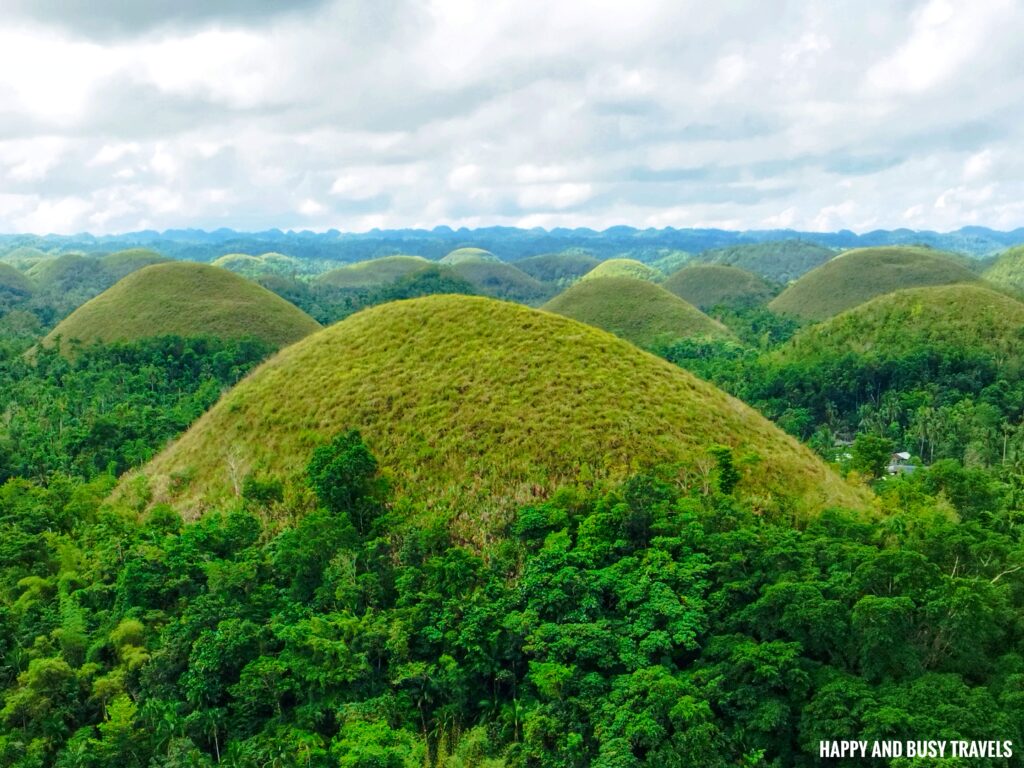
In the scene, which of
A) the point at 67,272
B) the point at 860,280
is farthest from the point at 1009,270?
the point at 67,272

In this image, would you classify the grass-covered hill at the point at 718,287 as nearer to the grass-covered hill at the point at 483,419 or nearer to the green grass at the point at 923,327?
the green grass at the point at 923,327

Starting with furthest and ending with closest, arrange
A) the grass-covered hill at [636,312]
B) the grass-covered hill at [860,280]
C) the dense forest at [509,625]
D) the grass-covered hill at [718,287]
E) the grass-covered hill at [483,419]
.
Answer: the grass-covered hill at [718,287] < the grass-covered hill at [860,280] < the grass-covered hill at [636,312] < the grass-covered hill at [483,419] < the dense forest at [509,625]

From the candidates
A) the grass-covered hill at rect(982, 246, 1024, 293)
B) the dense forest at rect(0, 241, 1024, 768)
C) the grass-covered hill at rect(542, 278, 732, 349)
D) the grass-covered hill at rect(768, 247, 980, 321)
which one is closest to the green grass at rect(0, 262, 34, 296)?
the grass-covered hill at rect(542, 278, 732, 349)

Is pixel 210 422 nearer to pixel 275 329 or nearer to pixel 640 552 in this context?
pixel 640 552

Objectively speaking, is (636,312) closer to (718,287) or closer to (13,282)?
(718,287)

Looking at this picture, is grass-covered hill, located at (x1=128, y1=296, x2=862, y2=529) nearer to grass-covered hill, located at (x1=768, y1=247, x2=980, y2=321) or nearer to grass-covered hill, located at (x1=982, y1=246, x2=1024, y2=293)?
grass-covered hill, located at (x1=768, y1=247, x2=980, y2=321)

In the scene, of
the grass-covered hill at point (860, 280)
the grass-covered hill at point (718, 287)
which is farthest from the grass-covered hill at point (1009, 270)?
the grass-covered hill at point (718, 287)
